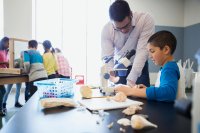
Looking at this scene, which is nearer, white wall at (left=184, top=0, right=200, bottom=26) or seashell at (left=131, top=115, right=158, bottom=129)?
Result: seashell at (left=131, top=115, right=158, bottom=129)

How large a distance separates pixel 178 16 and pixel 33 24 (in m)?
4.16

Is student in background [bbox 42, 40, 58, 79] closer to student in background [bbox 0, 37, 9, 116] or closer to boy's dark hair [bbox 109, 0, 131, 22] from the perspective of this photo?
student in background [bbox 0, 37, 9, 116]

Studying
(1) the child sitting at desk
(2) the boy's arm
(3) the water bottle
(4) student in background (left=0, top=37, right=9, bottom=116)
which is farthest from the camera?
(4) student in background (left=0, top=37, right=9, bottom=116)

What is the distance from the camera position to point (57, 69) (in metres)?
3.72

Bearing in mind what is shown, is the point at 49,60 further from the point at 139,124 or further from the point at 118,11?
the point at 139,124

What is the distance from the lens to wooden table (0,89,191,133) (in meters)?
0.66

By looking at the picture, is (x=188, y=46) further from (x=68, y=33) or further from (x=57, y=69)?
(x=57, y=69)

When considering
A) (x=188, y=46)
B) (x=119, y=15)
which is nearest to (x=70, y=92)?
(x=119, y=15)

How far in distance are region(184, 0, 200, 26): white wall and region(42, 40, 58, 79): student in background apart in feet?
12.9

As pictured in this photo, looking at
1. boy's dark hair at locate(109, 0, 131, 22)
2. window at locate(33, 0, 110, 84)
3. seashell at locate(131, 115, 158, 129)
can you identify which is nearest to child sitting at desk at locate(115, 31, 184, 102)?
boy's dark hair at locate(109, 0, 131, 22)

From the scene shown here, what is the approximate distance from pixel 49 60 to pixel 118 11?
2.33 metres

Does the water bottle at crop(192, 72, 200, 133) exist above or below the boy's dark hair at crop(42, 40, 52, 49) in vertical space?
below

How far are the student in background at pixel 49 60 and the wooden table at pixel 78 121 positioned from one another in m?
2.61

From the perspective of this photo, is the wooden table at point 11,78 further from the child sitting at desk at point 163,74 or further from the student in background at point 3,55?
the child sitting at desk at point 163,74
